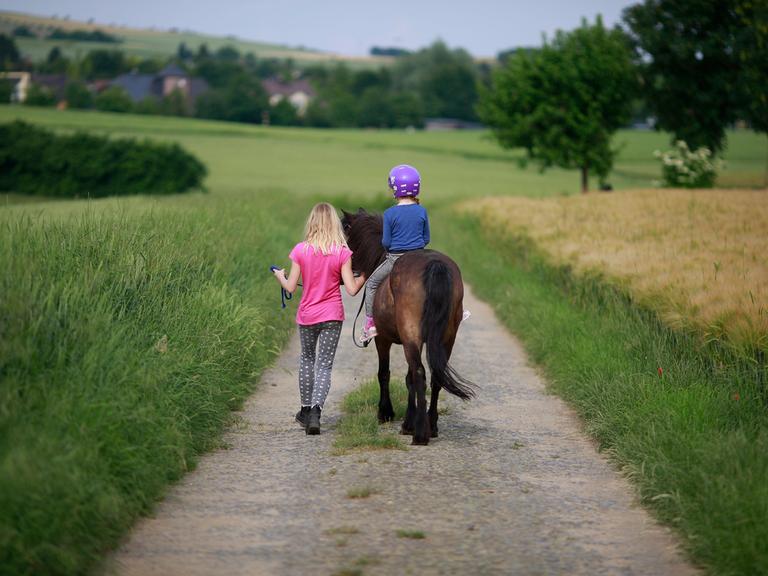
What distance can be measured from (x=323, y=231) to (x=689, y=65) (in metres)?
43.6

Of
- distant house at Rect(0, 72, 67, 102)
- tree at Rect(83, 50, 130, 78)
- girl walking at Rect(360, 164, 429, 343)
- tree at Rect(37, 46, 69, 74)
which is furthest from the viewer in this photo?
tree at Rect(83, 50, 130, 78)

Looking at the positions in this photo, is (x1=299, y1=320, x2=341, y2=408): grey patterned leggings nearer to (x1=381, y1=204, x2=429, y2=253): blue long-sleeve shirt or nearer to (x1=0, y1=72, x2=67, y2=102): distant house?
(x1=381, y1=204, x2=429, y2=253): blue long-sleeve shirt

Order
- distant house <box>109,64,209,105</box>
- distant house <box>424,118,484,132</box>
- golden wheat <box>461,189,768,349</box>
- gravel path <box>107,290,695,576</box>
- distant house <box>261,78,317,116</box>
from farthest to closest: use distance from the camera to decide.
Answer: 1. distant house <box>261,78,317,116</box>
2. distant house <box>424,118,484,132</box>
3. distant house <box>109,64,209,105</box>
4. golden wheat <box>461,189,768,349</box>
5. gravel path <box>107,290,695,576</box>

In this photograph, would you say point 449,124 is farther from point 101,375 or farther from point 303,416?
point 101,375

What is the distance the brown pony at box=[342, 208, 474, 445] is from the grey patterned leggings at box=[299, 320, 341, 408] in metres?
0.43

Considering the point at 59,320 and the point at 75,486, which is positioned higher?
the point at 59,320

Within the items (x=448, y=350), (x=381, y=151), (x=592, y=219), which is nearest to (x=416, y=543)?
(x=448, y=350)

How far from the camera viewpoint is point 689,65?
49062mm

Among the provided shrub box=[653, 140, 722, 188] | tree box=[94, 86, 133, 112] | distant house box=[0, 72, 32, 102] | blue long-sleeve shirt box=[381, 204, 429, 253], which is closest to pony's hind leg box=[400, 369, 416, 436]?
blue long-sleeve shirt box=[381, 204, 429, 253]

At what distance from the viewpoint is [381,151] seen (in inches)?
3201

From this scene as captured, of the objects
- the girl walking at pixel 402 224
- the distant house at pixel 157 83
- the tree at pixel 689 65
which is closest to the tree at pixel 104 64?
the distant house at pixel 157 83

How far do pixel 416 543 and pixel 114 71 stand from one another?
122917 millimetres

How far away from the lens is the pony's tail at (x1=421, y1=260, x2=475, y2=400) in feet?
27.7

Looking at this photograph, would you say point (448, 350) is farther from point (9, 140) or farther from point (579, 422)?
point (9, 140)
